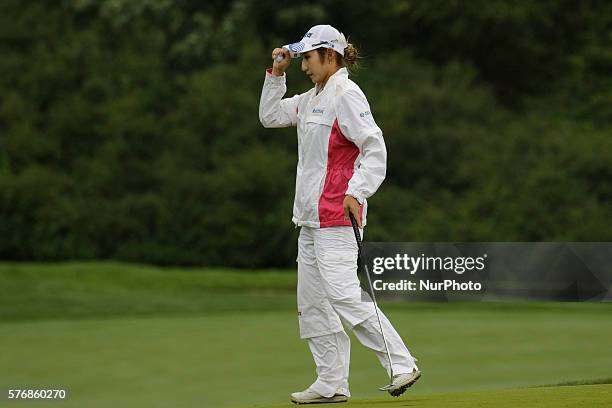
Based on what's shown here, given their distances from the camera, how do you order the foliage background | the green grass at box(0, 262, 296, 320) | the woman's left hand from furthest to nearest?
the foliage background
the green grass at box(0, 262, 296, 320)
the woman's left hand

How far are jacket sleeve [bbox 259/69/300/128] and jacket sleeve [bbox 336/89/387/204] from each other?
1.34 feet

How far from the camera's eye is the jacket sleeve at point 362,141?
5.29 metres

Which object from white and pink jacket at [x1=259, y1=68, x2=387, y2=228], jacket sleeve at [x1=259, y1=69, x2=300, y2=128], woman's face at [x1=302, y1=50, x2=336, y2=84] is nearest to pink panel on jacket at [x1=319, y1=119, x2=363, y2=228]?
white and pink jacket at [x1=259, y1=68, x2=387, y2=228]

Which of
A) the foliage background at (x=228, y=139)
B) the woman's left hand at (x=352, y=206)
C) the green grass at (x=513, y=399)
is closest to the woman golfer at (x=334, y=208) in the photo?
the woman's left hand at (x=352, y=206)

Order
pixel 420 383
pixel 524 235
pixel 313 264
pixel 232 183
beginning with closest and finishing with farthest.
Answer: pixel 313 264 → pixel 420 383 → pixel 524 235 → pixel 232 183

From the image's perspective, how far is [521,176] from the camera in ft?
63.7

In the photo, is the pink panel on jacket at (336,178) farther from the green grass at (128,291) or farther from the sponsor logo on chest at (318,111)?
the green grass at (128,291)

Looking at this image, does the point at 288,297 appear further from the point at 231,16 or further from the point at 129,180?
the point at 231,16

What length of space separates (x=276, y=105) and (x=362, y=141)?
2.00 ft

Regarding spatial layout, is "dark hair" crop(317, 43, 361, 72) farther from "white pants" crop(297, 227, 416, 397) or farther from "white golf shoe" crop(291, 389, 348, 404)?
"white golf shoe" crop(291, 389, 348, 404)

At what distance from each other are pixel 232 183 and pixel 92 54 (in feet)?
13.2

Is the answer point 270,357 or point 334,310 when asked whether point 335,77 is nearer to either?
point 334,310

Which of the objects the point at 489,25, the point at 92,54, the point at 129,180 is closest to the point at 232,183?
the point at 129,180

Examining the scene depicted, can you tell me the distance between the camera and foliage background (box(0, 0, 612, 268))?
765 inches
